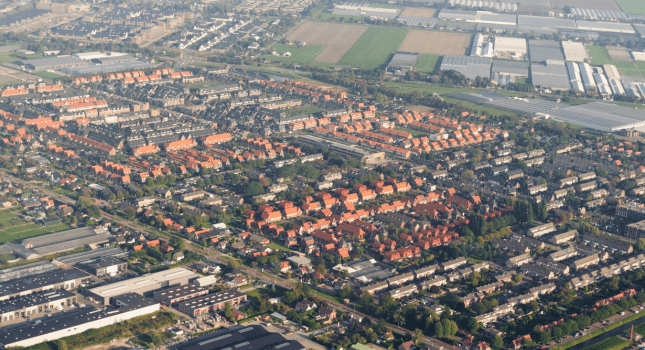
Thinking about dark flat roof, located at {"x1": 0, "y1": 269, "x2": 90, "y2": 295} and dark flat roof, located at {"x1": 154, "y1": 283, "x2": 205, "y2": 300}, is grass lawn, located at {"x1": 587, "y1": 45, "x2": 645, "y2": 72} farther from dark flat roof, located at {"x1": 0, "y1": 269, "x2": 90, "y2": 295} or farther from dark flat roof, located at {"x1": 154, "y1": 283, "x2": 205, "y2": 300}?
dark flat roof, located at {"x1": 0, "y1": 269, "x2": 90, "y2": 295}

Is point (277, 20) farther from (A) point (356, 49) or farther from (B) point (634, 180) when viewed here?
(B) point (634, 180)

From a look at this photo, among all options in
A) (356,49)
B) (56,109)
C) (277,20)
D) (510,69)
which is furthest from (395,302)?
(277,20)

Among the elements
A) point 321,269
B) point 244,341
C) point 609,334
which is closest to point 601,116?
point 609,334

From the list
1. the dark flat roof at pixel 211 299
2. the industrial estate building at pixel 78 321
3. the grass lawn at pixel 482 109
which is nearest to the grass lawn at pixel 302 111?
the grass lawn at pixel 482 109

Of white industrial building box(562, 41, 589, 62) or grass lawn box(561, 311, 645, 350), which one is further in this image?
white industrial building box(562, 41, 589, 62)

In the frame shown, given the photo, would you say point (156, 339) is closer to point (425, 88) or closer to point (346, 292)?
point (346, 292)

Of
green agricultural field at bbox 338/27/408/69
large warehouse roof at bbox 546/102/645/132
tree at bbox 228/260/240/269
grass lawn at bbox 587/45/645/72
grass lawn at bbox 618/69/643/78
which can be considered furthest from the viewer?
green agricultural field at bbox 338/27/408/69

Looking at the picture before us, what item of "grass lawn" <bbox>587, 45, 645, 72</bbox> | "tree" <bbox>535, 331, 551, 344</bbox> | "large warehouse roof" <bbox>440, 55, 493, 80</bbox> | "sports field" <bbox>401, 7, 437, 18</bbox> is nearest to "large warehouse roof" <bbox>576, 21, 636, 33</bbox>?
"grass lawn" <bbox>587, 45, 645, 72</bbox>
